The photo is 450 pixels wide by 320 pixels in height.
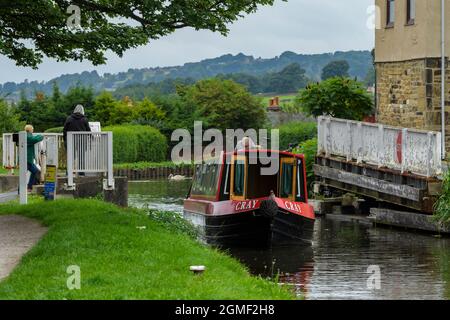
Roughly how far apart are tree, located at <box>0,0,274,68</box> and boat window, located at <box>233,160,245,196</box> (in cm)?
461

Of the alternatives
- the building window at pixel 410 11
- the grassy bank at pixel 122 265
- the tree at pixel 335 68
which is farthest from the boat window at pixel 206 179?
the tree at pixel 335 68

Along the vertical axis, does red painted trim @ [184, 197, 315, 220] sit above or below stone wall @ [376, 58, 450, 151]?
below

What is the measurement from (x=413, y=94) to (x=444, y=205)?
30.3 feet

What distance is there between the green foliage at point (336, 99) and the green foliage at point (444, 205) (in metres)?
13.3

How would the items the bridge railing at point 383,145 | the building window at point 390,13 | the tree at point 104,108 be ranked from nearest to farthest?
the bridge railing at point 383,145
the building window at point 390,13
the tree at point 104,108

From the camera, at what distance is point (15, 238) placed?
18.6 meters

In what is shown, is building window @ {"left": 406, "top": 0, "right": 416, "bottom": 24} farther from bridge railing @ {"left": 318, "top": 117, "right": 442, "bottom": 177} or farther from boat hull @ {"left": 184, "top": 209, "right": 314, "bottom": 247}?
boat hull @ {"left": 184, "top": 209, "right": 314, "bottom": 247}

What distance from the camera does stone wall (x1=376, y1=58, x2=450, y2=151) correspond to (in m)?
36.2

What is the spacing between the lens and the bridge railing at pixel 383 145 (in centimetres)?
2975

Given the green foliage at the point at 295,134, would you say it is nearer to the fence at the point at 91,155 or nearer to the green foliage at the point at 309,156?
the green foliage at the point at 309,156

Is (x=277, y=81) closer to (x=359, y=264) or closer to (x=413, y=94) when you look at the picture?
(x=413, y=94)

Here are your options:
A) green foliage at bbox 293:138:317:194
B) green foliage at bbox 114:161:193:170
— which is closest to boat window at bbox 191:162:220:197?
green foliage at bbox 293:138:317:194

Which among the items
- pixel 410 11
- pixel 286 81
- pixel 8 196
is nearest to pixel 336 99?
pixel 410 11

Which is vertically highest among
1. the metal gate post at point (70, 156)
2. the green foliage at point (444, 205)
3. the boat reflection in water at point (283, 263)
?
the metal gate post at point (70, 156)
